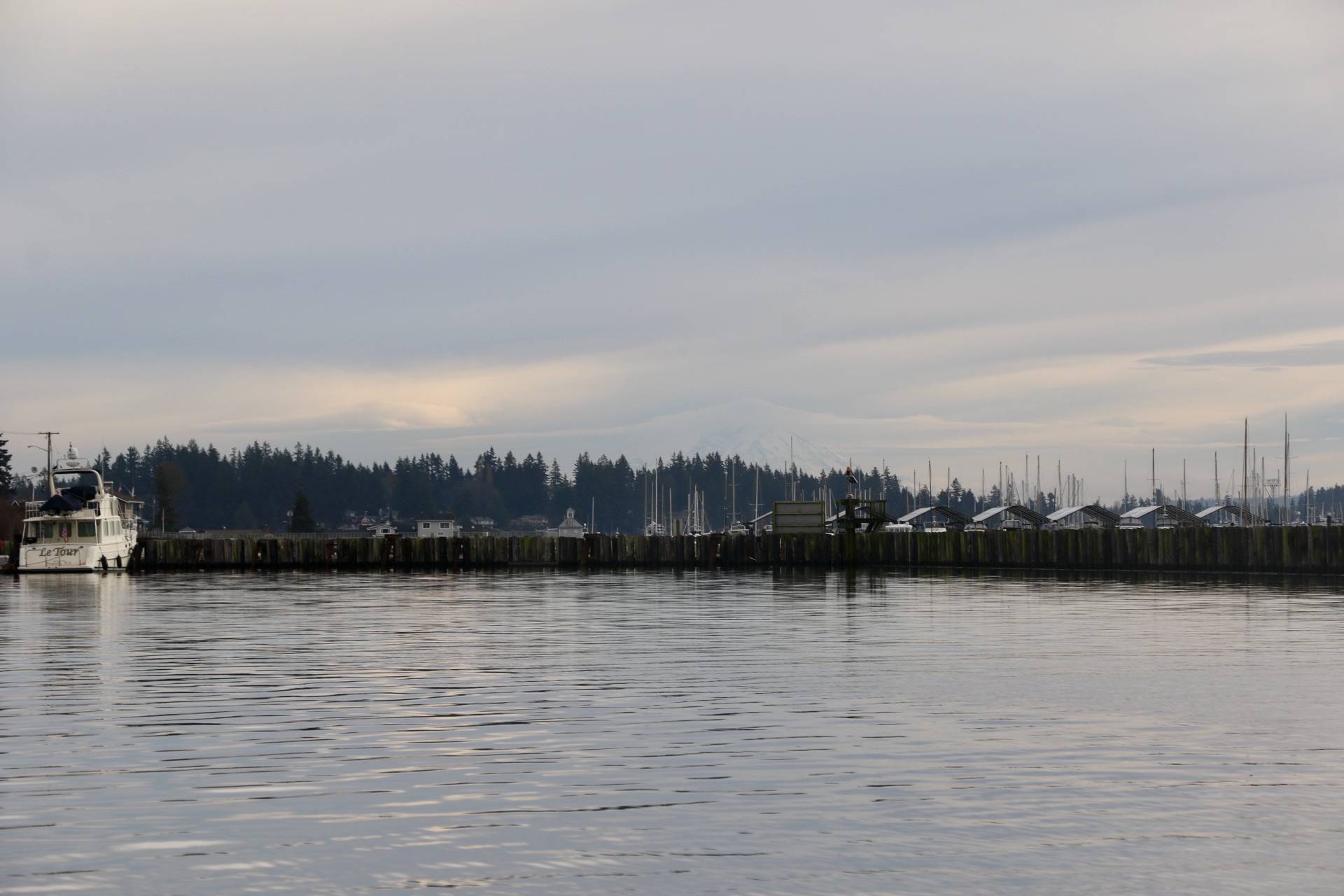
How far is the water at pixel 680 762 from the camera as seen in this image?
11.8 meters

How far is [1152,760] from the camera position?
16.9 meters

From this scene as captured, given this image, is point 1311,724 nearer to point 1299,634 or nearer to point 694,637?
point 1299,634

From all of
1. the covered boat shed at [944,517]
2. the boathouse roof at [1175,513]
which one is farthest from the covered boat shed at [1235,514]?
the covered boat shed at [944,517]

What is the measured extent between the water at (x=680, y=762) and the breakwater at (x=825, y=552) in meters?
42.1

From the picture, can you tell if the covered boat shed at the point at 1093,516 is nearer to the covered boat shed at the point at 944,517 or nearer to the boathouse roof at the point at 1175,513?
the boathouse roof at the point at 1175,513

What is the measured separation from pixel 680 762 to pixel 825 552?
92593 millimetres

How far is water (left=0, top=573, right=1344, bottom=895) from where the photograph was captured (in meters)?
11.8

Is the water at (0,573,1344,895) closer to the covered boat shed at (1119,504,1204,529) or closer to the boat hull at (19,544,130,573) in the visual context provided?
the boat hull at (19,544,130,573)

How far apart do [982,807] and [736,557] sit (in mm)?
102791

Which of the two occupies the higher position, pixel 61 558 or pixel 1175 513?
pixel 1175 513

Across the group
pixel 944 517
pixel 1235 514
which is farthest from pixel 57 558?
pixel 1235 514

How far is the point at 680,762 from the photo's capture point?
55.5 ft

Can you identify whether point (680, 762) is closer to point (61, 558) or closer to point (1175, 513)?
point (61, 558)

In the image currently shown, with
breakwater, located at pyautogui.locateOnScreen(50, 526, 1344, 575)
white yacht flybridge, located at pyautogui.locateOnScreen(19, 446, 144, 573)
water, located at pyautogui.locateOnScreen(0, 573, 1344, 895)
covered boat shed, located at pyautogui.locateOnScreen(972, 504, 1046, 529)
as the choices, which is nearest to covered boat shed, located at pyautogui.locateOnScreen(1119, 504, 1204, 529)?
covered boat shed, located at pyautogui.locateOnScreen(972, 504, 1046, 529)
